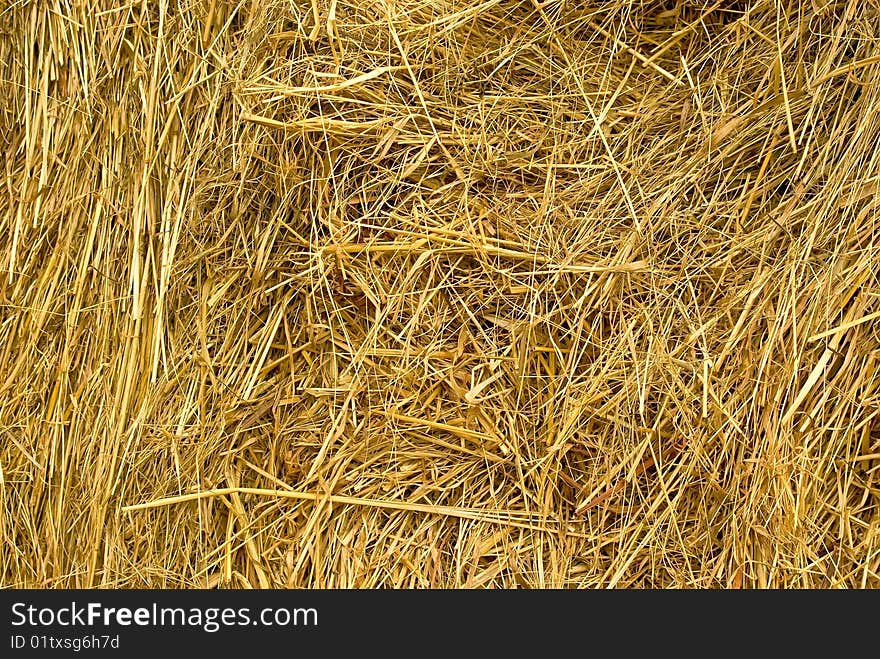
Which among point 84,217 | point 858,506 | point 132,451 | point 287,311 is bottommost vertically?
point 858,506

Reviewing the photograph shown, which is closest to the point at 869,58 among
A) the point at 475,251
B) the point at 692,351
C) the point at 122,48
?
the point at 692,351

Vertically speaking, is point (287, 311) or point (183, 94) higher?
point (183, 94)

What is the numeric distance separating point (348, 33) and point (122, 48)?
13.7 inches

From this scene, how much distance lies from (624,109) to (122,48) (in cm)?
79

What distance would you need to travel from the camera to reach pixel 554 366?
136 centimetres

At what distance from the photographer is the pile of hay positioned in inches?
51.6

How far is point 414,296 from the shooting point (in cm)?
137

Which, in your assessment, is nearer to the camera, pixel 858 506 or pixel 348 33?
pixel 858 506

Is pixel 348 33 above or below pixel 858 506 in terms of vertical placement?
above

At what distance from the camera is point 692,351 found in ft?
4.37

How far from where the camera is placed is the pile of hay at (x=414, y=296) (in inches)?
51.6

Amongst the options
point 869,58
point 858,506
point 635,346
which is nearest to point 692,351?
point 635,346

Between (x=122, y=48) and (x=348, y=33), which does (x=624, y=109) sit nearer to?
(x=348, y=33)

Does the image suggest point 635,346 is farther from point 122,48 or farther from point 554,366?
point 122,48
